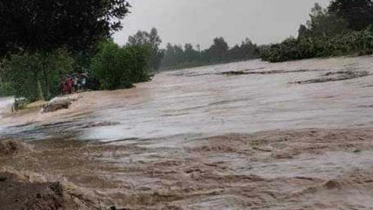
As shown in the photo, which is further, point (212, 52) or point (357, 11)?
point (212, 52)

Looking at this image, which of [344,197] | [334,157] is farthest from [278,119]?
[344,197]

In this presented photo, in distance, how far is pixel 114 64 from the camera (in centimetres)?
3988

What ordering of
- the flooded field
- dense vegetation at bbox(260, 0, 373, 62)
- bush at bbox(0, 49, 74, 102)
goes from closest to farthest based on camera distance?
the flooded field < bush at bbox(0, 49, 74, 102) < dense vegetation at bbox(260, 0, 373, 62)

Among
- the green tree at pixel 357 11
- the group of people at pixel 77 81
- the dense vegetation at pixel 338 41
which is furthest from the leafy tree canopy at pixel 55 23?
the green tree at pixel 357 11

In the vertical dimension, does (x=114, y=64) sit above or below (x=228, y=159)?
above

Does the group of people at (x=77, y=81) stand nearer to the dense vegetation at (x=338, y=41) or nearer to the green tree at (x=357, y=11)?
the dense vegetation at (x=338, y=41)

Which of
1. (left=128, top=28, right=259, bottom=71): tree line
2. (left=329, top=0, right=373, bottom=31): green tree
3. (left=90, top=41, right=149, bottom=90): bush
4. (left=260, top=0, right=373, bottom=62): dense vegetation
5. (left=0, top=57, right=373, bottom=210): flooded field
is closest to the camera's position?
(left=0, top=57, right=373, bottom=210): flooded field

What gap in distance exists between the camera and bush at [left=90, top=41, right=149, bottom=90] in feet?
130

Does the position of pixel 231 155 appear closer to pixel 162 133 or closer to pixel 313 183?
pixel 313 183

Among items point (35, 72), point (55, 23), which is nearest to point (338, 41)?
point (35, 72)

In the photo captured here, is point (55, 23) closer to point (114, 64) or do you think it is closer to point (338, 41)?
point (114, 64)

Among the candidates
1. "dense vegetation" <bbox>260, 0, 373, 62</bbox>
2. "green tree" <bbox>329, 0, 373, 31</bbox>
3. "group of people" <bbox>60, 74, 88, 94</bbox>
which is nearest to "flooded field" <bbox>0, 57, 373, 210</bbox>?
"group of people" <bbox>60, 74, 88, 94</bbox>

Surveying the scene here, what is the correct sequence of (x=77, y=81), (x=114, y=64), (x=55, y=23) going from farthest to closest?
(x=77, y=81) → (x=114, y=64) → (x=55, y=23)

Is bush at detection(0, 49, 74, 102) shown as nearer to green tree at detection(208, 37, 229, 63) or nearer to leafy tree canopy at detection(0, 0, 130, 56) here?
leafy tree canopy at detection(0, 0, 130, 56)
